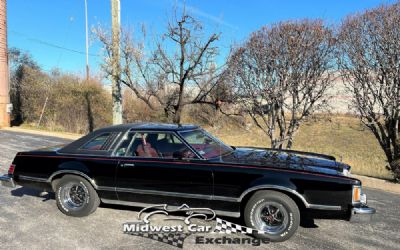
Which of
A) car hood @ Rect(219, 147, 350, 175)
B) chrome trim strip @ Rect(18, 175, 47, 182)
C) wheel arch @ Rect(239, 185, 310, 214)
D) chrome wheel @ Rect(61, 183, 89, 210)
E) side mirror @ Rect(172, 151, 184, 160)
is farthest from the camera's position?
chrome trim strip @ Rect(18, 175, 47, 182)

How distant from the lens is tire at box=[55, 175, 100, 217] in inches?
192

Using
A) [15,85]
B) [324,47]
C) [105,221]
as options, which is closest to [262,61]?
[324,47]

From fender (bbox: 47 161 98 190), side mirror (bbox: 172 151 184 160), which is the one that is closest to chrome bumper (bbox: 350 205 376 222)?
side mirror (bbox: 172 151 184 160)

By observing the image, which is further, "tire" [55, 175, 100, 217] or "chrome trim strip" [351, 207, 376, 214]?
"tire" [55, 175, 100, 217]

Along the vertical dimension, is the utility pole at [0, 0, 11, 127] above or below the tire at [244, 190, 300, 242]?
above

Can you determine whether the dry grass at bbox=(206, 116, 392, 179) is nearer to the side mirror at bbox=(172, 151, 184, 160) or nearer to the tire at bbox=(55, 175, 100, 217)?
the side mirror at bbox=(172, 151, 184, 160)

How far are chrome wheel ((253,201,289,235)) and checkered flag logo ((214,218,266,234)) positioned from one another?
11 centimetres

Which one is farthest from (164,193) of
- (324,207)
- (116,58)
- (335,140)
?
(335,140)

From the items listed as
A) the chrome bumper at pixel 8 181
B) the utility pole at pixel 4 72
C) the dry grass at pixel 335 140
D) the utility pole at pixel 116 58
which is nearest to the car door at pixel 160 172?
the chrome bumper at pixel 8 181

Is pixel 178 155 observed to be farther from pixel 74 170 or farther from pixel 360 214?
pixel 360 214

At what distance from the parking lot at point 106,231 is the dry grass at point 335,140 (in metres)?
6.23

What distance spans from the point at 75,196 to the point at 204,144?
2.10 metres

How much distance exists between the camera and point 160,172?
4535 mm

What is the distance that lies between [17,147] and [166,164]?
367 inches
